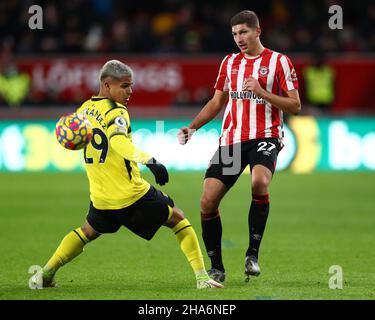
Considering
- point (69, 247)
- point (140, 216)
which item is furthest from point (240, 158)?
point (69, 247)

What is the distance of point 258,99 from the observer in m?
8.33

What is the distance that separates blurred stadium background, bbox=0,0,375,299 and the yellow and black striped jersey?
10.8 feet

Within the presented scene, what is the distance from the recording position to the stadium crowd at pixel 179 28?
22.8m

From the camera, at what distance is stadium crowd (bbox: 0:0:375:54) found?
74.8ft

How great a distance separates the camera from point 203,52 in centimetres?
2291

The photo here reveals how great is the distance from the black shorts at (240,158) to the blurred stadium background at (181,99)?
242cm

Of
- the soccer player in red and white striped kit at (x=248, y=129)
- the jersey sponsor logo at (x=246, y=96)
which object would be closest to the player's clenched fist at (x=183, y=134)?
the soccer player in red and white striped kit at (x=248, y=129)

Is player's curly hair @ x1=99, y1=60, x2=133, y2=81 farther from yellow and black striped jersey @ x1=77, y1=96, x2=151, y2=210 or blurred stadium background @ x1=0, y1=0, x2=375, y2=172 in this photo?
blurred stadium background @ x1=0, y1=0, x2=375, y2=172

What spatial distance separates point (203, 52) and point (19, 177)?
21.7ft

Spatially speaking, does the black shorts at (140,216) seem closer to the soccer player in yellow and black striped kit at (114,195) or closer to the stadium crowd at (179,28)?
the soccer player in yellow and black striped kit at (114,195)

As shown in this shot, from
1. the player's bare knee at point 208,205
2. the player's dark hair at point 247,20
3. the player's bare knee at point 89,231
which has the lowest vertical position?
the player's bare knee at point 89,231

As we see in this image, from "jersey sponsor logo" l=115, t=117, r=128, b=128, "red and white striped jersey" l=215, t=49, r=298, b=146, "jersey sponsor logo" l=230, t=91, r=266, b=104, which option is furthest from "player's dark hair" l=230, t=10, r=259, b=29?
"jersey sponsor logo" l=115, t=117, r=128, b=128
